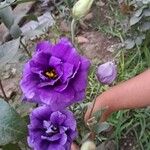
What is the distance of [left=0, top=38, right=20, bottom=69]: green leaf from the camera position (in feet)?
3.18

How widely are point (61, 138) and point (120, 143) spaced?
0.95 metres

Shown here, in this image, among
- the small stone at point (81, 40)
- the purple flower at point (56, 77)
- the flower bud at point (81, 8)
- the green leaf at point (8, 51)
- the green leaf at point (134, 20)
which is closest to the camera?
the purple flower at point (56, 77)

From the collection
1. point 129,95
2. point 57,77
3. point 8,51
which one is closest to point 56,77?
point 57,77

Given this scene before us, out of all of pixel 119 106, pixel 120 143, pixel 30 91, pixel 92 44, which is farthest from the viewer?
pixel 92 44

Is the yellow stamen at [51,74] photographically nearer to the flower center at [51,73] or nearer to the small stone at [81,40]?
the flower center at [51,73]

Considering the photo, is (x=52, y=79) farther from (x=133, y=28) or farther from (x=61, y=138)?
(x=133, y=28)

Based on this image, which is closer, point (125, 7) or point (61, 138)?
point (61, 138)

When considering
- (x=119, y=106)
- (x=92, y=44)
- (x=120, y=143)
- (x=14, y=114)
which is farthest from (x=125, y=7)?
(x=14, y=114)

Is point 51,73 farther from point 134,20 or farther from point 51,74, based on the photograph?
point 134,20

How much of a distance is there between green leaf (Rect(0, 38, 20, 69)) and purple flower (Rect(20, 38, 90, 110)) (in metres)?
0.18

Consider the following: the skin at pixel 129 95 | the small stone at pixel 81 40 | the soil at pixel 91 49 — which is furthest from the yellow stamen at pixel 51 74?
the small stone at pixel 81 40

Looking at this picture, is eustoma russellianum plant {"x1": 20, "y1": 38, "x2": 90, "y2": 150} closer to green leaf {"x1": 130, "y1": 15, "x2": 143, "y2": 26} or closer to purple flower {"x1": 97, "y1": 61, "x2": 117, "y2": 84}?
purple flower {"x1": 97, "y1": 61, "x2": 117, "y2": 84}

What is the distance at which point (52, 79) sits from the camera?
783mm

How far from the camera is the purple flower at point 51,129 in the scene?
2.74ft
